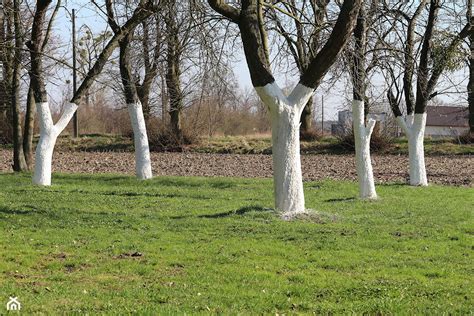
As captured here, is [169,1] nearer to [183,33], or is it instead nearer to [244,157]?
[183,33]

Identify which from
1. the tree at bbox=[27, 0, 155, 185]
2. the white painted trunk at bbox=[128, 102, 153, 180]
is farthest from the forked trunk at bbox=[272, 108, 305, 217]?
the white painted trunk at bbox=[128, 102, 153, 180]

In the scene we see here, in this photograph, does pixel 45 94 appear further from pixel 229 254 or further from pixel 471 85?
pixel 471 85

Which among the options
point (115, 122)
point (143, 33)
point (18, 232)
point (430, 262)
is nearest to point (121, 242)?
point (18, 232)

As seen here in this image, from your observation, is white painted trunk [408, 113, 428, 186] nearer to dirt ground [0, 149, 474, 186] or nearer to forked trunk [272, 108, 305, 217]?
dirt ground [0, 149, 474, 186]

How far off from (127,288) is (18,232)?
3.91m

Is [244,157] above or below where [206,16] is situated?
below

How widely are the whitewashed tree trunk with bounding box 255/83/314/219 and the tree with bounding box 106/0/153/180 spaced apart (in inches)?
247

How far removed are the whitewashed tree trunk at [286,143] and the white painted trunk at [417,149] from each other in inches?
246

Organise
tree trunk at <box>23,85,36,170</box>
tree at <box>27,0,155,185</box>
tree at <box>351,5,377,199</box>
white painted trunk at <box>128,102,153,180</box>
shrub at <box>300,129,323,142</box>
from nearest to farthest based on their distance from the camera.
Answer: tree at <box>351,5,377,199</box>
tree at <box>27,0,155,185</box>
white painted trunk at <box>128,102,153,180</box>
tree trunk at <box>23,85,36,170</box>
shrub at <box>300,129,323,142</box>

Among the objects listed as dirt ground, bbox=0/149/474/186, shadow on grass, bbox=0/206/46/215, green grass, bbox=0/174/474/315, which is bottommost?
green grass, bbox=0/174/474/315

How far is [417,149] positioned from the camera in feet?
53.6

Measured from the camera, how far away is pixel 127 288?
6.39 m

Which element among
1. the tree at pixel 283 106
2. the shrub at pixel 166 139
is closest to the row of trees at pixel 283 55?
the tree at pixel 283 106

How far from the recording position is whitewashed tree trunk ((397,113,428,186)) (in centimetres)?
1627
